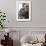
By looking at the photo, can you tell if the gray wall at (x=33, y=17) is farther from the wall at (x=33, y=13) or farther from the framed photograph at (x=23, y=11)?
the framed photograph at (x=23, y=11)

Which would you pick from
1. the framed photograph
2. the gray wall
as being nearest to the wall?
the gray wall

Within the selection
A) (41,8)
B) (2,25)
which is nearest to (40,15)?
(41,8)

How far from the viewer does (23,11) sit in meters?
3.70

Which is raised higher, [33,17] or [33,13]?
[33,13]

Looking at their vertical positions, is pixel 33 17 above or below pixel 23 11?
below

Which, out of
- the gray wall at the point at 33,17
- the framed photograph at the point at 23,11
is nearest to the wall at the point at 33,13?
the gray wall at the point at 33,17

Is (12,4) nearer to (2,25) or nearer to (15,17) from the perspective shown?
(15,17)

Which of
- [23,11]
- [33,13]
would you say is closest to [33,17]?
[33,13]

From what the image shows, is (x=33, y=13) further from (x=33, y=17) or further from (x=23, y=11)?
(x=23, y=11)

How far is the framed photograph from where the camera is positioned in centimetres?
367

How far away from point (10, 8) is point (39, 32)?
3.52 feet

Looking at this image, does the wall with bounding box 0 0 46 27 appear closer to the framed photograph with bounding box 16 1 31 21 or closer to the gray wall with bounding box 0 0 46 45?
the gray wall with bounding box 0 0 46 45

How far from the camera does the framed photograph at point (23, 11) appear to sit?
367cm

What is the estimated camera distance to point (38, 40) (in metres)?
3.59
